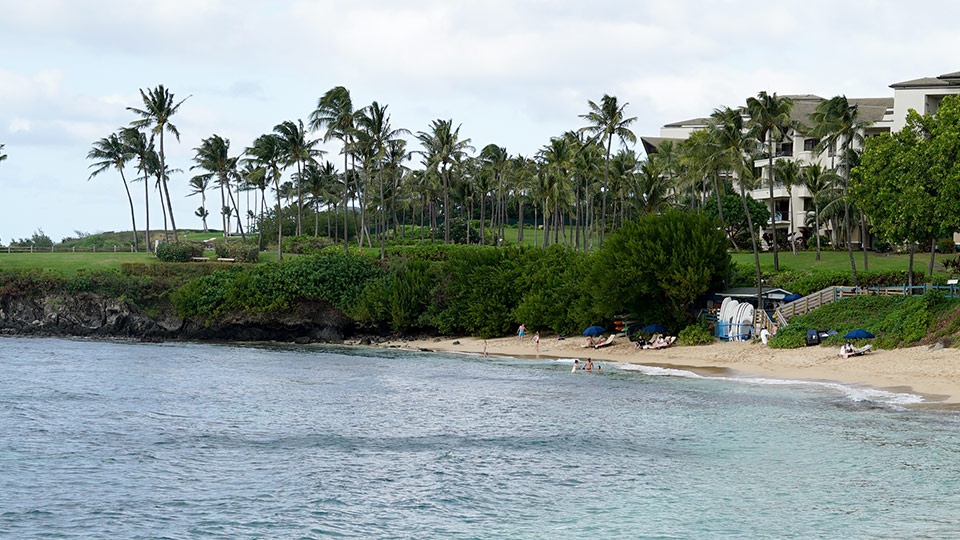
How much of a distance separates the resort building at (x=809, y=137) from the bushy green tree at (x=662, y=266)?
2507cm

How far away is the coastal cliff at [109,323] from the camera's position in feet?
265

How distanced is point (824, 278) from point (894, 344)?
15.4 m

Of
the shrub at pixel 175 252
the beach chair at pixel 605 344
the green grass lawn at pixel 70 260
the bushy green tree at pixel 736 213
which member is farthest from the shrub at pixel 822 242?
the green grass lawn at pixel 70 260

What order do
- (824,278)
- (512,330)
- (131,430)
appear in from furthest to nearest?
(512,330), (824,278), (131,430)

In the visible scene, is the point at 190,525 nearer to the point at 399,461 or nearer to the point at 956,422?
the point at 399,461

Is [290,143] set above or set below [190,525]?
above

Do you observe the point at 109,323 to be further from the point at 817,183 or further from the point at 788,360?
the point at 817,183

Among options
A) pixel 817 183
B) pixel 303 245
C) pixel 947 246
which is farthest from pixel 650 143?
pixel 947 246

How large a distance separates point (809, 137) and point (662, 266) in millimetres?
40363

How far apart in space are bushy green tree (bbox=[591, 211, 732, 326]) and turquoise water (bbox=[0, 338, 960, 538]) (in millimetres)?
12509

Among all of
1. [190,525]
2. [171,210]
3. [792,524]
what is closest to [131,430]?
[190,525]

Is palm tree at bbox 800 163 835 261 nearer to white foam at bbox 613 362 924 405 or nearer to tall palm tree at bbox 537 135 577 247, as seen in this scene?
tall palm tree at bbox 537 135 577 247

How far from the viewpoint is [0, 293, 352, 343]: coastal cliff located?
80812mm

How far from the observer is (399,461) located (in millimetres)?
28516
